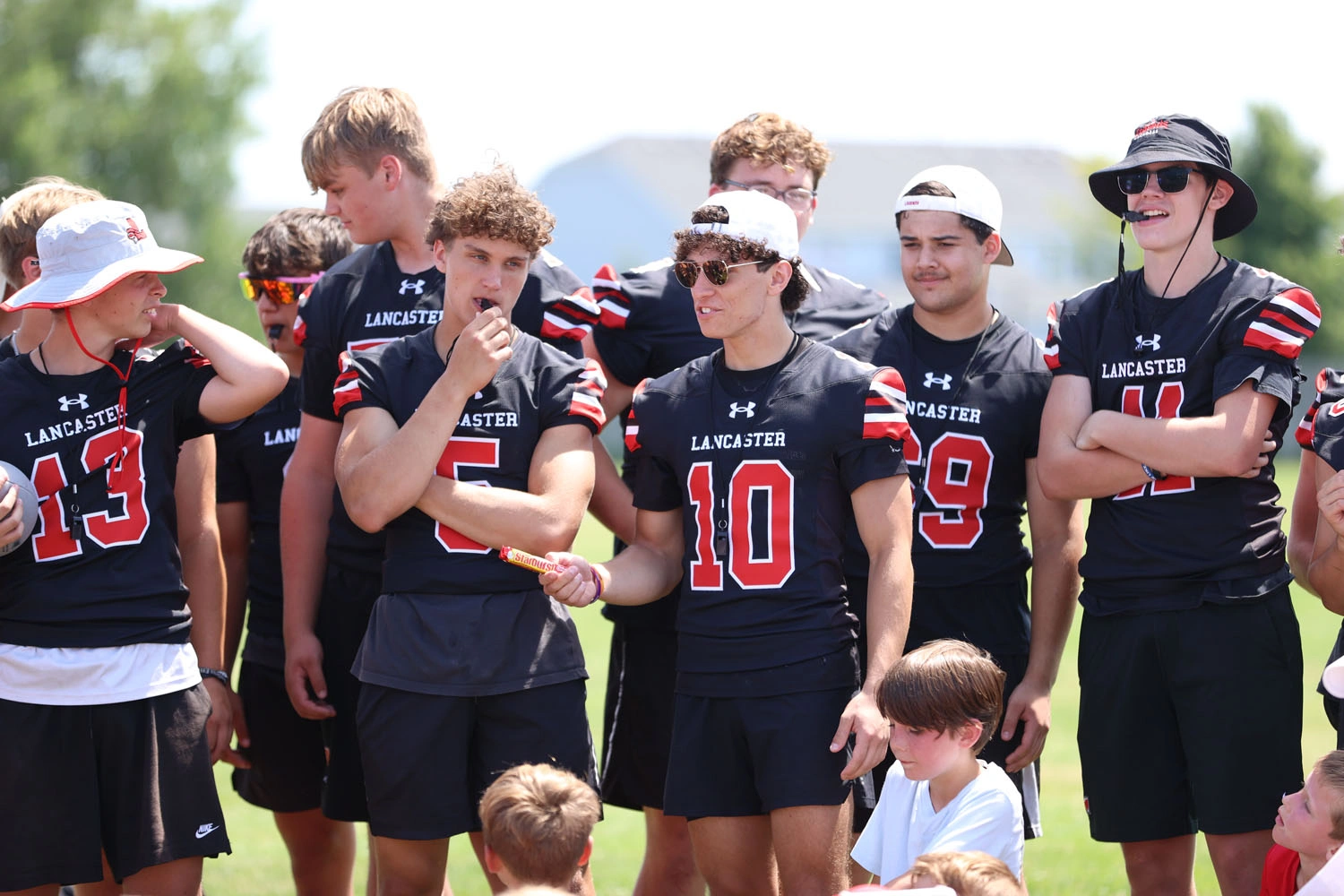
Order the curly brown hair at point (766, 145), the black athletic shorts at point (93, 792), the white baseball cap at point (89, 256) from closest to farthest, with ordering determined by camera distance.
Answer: the black athletic shorts at point (93, 792), the white baseball cap at point (89, 256), the curly brown hair at point (766, 145)

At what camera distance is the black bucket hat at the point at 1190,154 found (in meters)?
4.70

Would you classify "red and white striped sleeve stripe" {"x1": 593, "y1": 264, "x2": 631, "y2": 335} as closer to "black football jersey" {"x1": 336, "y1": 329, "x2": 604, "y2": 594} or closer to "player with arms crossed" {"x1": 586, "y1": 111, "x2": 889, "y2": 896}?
"player with arms crossed" {"x1": 586, "y1": 111, "x2": 889, "y2": 896}

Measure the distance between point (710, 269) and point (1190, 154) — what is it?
5.33 ft

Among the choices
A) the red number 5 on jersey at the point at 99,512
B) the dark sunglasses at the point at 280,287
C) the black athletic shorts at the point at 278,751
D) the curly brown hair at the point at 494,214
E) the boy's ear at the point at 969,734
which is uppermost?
the curly brown hair at the point at 494,214

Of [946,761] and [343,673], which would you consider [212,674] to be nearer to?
[343,673]

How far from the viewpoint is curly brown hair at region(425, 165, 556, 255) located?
460cm

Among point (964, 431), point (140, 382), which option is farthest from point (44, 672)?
point (964, 431)

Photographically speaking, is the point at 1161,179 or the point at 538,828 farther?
the point at 1161,179

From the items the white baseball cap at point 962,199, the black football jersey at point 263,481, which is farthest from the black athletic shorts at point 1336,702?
the black football jersey at point 263,481

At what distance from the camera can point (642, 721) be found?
549 centimetres

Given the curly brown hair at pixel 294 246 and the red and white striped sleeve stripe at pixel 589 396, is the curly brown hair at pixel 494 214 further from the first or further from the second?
the curly brown hair at pixel 294 246

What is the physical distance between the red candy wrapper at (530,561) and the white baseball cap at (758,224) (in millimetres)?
1120

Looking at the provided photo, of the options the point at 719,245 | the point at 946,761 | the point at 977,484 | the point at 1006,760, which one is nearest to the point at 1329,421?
the point at 977,484

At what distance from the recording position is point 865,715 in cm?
409
